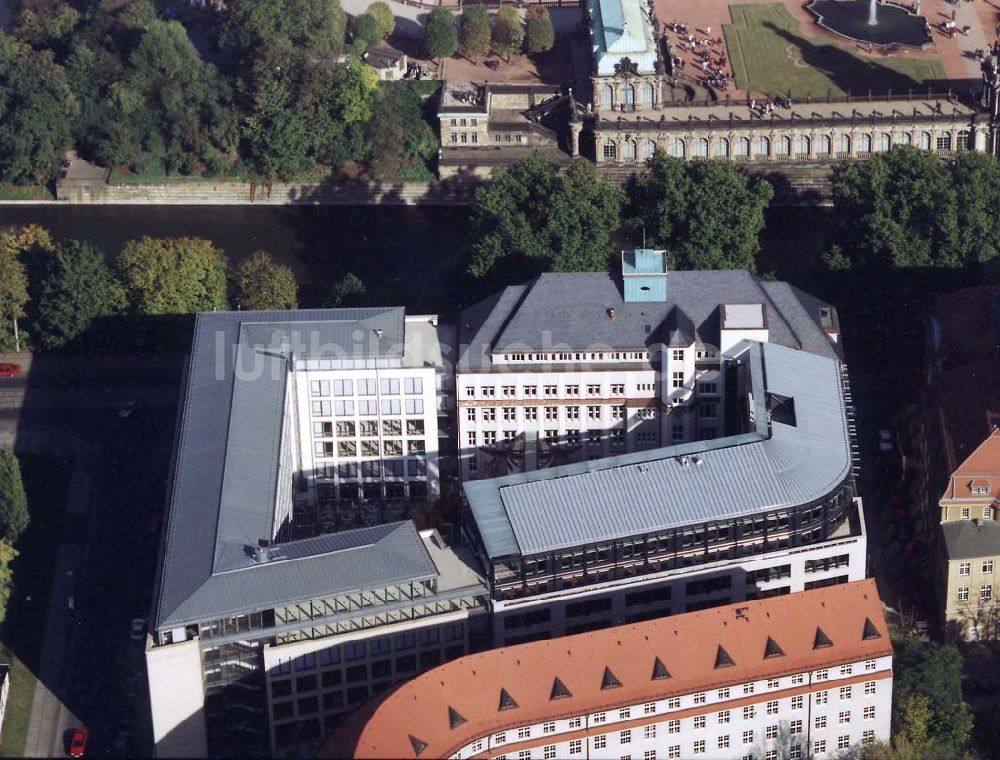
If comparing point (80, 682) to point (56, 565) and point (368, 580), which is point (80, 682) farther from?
point (368, 580)

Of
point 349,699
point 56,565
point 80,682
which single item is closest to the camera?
point 349,699

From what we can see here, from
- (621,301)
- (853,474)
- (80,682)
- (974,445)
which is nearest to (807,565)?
(853,474)

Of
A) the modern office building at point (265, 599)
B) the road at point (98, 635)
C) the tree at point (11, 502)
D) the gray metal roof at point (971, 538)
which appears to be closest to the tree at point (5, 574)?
the tree at point (11, 502)

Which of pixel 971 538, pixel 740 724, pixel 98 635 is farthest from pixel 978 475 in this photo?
pixel 98 635

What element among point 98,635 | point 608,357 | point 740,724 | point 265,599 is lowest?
point 740,724

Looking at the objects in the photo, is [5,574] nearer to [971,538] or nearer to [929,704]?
[929,704]
